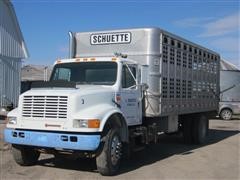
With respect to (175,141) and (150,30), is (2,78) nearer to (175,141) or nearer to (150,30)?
(175,141)

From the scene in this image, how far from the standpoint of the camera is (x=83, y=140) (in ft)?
28.2

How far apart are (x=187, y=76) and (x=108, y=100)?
4961 mm

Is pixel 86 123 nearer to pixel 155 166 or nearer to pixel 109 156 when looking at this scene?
pixel 109 156

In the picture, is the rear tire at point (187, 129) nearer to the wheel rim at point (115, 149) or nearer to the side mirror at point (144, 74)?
the side mirror at point (144, 74)

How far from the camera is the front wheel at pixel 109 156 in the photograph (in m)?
8.91

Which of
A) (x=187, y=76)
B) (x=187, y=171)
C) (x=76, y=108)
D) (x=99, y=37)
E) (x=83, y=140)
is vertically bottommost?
(x=187, y=171)

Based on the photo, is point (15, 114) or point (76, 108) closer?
point (76, 108)

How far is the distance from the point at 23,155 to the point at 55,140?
1363 mm

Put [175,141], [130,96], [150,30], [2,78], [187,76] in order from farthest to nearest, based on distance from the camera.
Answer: [2,78], [175,141], [187,76], [150,30], [130,96]

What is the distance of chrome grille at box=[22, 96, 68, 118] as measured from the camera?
8.88 meters

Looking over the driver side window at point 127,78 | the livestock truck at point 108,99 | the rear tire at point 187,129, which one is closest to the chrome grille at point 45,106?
the livestock truck at point 108,99

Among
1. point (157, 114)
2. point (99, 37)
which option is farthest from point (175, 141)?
point (99, 37)

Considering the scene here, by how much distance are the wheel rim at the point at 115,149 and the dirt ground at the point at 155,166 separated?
0.34m

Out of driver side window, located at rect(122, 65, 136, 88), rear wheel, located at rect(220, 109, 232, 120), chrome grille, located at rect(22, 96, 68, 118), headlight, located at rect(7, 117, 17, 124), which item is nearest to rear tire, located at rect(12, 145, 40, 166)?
headlight, located at rect(7, 117, 17, 124)
